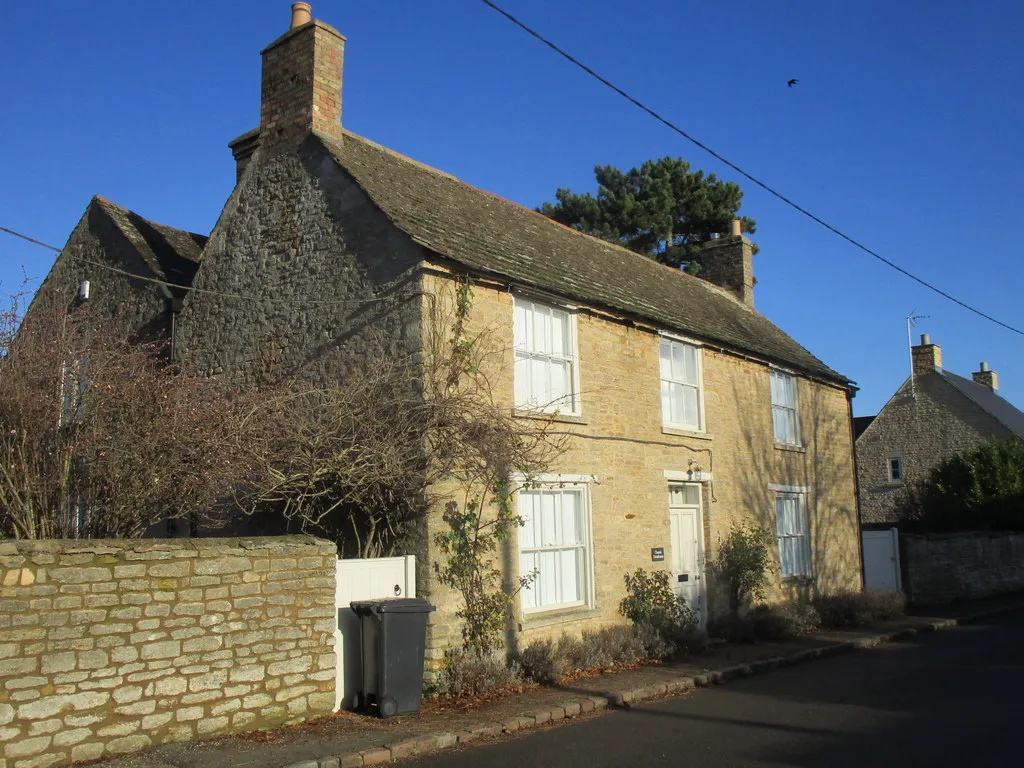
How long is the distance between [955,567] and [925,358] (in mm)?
15243

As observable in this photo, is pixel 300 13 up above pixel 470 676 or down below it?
above

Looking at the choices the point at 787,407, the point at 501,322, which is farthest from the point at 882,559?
the point at 501,322

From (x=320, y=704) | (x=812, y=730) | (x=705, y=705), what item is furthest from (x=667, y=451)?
(x=320, y=704)

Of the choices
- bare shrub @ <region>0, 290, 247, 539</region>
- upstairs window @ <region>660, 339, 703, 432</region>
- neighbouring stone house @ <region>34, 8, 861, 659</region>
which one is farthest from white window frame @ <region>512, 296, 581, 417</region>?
bare shrub @ <region>0, 290, 247, 539</region>

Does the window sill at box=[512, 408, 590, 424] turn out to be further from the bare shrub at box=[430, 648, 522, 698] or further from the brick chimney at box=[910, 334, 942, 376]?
the brick chimney at box=[910, 334, 942, 376]

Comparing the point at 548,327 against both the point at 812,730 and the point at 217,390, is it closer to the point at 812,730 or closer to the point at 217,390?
the point at 217,390

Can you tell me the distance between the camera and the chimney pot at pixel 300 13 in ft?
45.1

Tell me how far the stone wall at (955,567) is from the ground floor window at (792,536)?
18.3 ft

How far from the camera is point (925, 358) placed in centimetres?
3675

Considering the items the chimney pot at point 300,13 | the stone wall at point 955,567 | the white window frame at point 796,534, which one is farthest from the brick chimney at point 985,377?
the chimney pot at point 300,13

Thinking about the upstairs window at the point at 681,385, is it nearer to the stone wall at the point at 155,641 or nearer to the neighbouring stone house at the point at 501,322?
the neighbouring stone house at the point at 501,322

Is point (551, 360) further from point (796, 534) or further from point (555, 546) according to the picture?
point (796, 534)

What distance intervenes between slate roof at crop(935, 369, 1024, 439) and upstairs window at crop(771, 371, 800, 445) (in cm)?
1844

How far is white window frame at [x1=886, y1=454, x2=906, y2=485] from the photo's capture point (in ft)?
119
